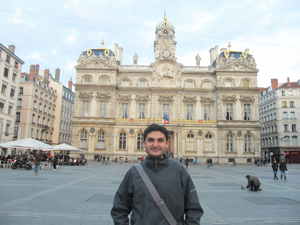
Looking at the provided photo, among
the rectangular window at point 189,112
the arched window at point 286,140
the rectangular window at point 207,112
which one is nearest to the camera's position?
the rectangular window at point 189,112

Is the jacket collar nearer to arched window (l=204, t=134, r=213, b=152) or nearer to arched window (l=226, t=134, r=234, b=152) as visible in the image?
arched window (l=204, t=134, r=213, b=152)

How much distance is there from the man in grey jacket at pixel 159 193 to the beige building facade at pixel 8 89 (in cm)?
4149

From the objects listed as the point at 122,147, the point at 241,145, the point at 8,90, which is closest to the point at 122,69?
the point at 122,147

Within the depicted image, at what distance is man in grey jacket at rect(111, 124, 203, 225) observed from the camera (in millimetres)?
2943

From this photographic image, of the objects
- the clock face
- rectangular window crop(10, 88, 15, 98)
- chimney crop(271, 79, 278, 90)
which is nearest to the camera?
rectangular window crop(10, 88, 15, 98)

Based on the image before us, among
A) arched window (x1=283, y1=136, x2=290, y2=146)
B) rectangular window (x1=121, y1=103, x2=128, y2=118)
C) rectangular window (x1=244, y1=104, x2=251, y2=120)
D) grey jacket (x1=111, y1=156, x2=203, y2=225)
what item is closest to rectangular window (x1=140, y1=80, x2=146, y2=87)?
rectangular window (x1=121, y1=103, x2=128, y2=118)

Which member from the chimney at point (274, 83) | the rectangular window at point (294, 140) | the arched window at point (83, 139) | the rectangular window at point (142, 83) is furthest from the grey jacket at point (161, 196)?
the chimney at point (274, 83)

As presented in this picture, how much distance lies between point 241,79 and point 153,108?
17.4m

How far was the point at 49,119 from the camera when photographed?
56344 mm

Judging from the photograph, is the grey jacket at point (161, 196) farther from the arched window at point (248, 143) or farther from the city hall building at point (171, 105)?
the arched window at point (248, 143)

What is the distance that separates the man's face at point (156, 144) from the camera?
10.4 feet

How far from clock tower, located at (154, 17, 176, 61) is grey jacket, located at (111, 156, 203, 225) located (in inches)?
1701

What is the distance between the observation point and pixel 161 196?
296 cm

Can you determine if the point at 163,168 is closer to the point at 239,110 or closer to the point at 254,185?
the point at 254,185
